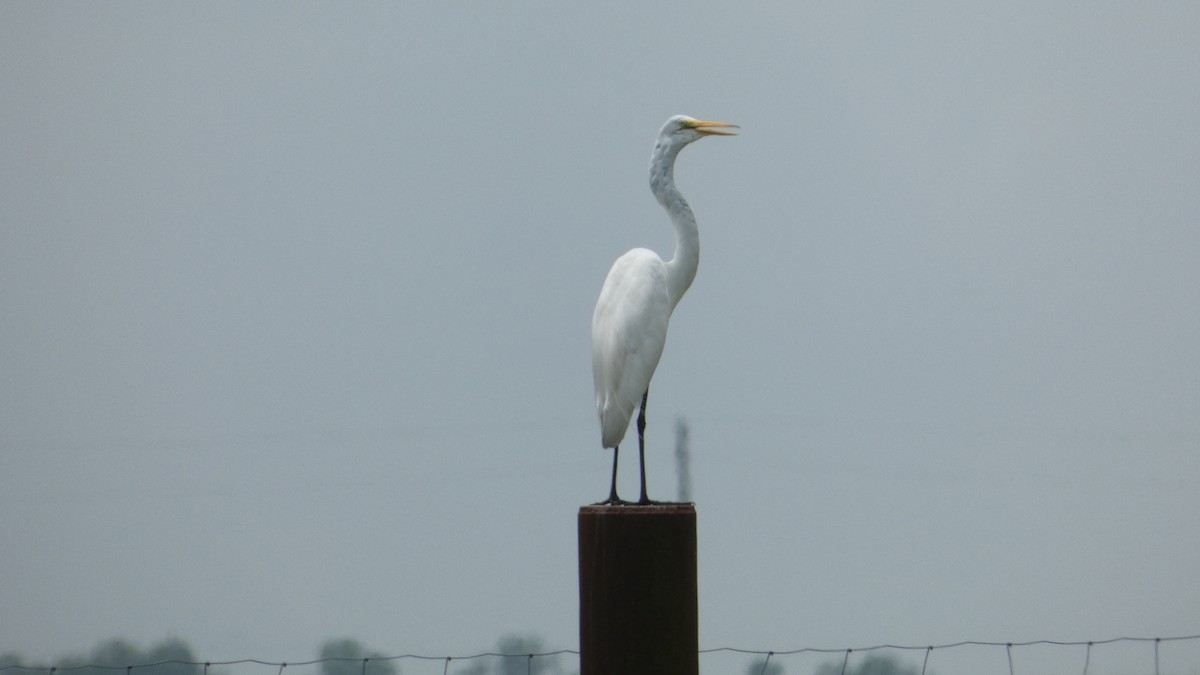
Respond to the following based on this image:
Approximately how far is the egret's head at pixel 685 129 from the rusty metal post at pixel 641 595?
234cm

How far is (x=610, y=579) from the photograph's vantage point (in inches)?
184

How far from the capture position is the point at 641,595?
4637mm

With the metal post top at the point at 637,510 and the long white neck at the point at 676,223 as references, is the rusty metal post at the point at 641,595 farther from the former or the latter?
the long white neck at the point at 676,223

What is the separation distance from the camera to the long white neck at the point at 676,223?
6422 mm

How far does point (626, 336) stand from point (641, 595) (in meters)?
1.65

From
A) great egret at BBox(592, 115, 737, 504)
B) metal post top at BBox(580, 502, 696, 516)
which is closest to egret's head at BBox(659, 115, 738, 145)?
great egret at BBox(592, 115, 737, 504)

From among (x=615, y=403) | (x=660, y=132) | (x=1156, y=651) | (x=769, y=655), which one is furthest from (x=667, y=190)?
(x=1156, y=651)

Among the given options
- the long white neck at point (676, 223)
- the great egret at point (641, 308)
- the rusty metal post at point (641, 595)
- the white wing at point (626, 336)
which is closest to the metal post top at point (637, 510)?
the rusty metal post at point (641, 595)

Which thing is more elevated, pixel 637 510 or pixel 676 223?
pixel 676 223

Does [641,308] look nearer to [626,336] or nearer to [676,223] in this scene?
[626,336]

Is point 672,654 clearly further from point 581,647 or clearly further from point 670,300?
point 670,300

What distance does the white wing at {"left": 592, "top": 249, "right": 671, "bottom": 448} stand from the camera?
6.01 m

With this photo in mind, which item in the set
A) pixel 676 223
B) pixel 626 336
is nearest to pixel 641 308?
pixel 626 336

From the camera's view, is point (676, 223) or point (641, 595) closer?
point (641, 595)
